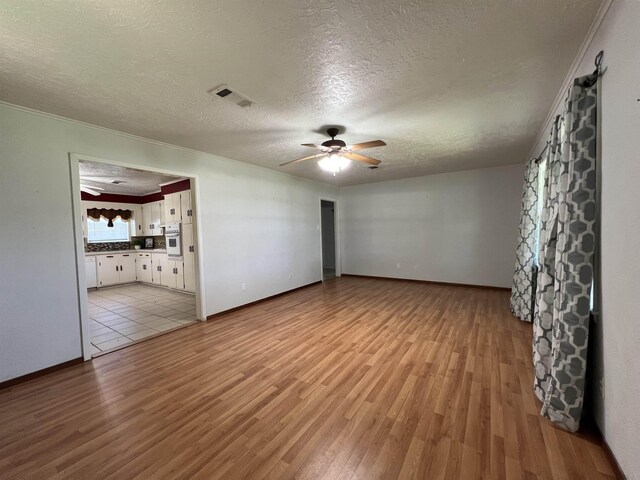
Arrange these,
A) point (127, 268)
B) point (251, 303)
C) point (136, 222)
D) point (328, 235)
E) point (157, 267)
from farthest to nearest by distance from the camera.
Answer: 1. point (328, 235)
2. point (136, 222)
3. point (127, 268)
4. point (157, 267)
5. point (251, 303)

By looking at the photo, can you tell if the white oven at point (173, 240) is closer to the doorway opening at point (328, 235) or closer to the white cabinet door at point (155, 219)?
the white cabinet door at point (155, 219)

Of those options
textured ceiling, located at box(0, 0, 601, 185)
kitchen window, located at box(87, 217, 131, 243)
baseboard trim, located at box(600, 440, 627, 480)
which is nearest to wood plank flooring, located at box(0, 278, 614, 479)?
baseboard trim, located at box(600, 440, 627, 480)

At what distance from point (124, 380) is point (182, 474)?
1436 mm

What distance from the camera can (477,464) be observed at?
4.85 ft

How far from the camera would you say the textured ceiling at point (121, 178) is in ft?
14.1

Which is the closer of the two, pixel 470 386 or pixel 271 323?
pixel 470 386

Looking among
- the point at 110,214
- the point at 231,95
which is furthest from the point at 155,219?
the point at 231,95

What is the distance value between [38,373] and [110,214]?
5743 millimetres

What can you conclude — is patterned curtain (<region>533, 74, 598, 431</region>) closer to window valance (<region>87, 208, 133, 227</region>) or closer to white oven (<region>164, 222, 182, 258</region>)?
white oven (<region>164, 222, 182, 258</region>)

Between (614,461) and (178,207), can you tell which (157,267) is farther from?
(614,461)

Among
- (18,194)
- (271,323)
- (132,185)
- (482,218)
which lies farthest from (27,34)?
(482,218)

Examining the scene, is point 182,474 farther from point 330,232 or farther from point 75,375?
point 330,232

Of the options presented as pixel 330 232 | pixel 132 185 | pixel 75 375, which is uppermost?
pixel 132 185

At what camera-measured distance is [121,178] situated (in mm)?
5152
